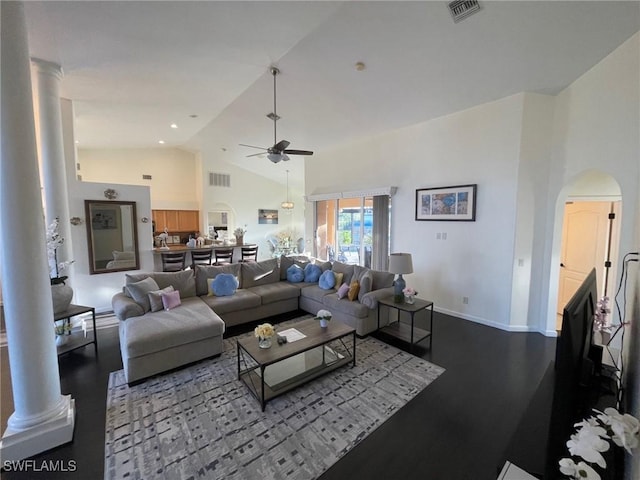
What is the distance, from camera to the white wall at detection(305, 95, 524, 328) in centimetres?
402

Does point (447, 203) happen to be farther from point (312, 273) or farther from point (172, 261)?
point (172, 261)

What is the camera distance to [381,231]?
19.0ft

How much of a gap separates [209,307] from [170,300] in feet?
1.62

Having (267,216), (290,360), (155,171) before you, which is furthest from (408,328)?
(155,171)

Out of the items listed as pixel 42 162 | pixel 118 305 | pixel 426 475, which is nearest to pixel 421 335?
pixel 426 475

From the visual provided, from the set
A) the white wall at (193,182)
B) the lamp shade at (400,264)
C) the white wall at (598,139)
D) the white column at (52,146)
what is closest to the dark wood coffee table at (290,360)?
the lamp shade at (400,264)

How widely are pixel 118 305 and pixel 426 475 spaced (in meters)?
3.57

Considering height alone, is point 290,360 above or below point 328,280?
below

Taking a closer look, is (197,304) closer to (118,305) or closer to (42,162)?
(118,305)

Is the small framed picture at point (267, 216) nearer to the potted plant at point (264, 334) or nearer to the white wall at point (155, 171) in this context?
the white wall at point (155, 171)

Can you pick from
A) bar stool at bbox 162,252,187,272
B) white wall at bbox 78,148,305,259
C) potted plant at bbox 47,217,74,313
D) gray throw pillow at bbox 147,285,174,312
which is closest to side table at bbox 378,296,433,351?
gray throw pillow at bbox 147,285,174,312

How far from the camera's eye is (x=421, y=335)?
150 inches

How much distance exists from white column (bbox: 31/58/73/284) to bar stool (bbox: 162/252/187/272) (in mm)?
1966

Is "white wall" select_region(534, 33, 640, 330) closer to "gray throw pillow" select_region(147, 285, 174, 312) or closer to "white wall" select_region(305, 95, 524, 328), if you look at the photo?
"white wall" select_region(305, 95, 524, 328)
